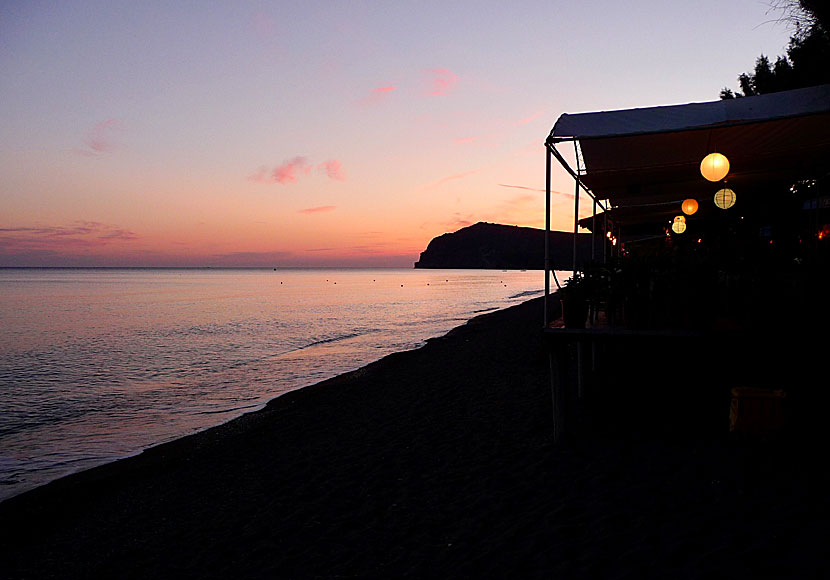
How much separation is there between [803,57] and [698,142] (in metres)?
8.57

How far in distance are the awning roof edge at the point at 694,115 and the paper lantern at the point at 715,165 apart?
1530mm

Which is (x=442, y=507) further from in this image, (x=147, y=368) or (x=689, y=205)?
(x=147, y=368)

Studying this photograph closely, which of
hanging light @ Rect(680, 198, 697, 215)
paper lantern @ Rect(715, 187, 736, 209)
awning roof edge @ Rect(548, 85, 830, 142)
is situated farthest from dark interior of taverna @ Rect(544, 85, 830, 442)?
hanging light @ Rect(680, 198, 697, 215)

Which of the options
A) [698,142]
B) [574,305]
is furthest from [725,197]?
[574,305]

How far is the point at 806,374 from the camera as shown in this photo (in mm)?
5902

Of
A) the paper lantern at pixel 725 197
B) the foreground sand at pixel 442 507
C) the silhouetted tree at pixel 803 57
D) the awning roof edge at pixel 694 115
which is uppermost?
the silhouetted tree at pixel 803 57

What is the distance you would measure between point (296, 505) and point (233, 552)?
3.23 feet

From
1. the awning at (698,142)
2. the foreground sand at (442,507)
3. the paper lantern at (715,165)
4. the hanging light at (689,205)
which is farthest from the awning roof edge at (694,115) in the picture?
the hanging light at (689,205)

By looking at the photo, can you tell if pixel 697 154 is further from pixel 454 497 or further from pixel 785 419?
pixel 454 497

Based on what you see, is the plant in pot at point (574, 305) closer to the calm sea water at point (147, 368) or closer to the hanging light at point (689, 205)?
the hanging light at point (689, 205)

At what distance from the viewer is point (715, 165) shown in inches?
286

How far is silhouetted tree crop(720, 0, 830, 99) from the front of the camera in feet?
35.2

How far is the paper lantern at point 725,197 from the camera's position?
31.8 feet

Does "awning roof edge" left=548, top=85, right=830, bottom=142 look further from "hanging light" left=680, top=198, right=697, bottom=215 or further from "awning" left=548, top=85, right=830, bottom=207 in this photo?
"hanging light" left=680, top=198, right=697, bottom=215
